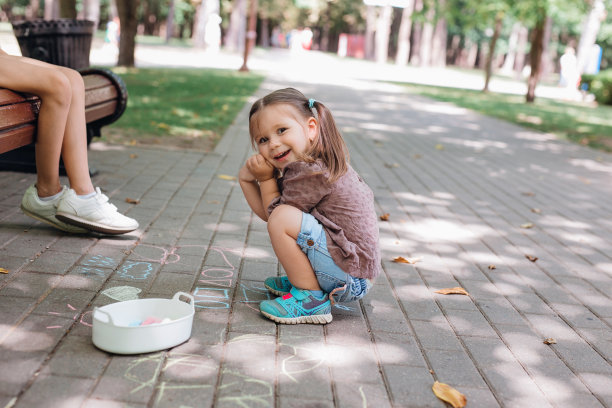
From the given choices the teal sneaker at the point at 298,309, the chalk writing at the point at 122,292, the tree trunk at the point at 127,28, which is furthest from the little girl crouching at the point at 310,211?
the tree trunk at the point at 127,28

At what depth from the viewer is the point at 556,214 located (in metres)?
5.51

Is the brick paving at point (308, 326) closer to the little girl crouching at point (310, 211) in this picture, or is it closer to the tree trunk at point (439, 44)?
the little girl crouching at point (310, 211)

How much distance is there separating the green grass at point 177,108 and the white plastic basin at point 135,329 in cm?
458

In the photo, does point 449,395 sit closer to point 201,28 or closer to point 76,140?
point 76,140

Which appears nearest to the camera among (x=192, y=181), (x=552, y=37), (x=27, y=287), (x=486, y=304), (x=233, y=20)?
(x=27, y=287)

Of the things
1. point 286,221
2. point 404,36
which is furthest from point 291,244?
point 404,36

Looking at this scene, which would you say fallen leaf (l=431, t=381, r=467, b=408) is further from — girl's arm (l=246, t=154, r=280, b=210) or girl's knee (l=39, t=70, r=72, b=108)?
girl's knee (l=39, t=70, r=72, b=108)

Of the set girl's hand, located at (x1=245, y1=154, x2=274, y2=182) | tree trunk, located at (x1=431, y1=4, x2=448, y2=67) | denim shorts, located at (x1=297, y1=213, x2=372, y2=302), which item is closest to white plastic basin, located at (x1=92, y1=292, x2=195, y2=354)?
denim shorts, located at (x1=297, y1=213, x2=372, y2=302)

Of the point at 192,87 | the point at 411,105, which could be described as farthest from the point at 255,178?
the point at 411,105

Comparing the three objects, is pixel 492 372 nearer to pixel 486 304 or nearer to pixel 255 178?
pixel 486 304

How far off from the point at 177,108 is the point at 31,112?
690 centimetres

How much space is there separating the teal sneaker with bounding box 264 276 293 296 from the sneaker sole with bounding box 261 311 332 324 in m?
0.25

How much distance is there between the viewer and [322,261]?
107 inches

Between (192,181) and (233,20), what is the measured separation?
34582mm
